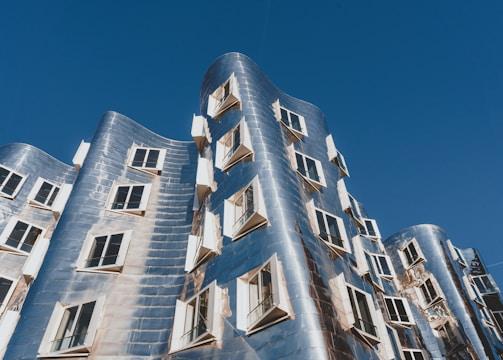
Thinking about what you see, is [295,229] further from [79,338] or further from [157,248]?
[79,338]

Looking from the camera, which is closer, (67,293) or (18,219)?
(67,293)

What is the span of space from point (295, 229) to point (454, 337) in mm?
20337

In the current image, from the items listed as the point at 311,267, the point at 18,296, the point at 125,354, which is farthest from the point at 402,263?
the point at 18,296

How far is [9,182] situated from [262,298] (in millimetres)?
19821

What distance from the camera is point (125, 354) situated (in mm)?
12820

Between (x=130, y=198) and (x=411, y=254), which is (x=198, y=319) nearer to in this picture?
(x=130, y=198)

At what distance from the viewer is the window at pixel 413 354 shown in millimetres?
21875

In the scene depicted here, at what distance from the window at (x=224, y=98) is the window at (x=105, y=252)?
334 inches

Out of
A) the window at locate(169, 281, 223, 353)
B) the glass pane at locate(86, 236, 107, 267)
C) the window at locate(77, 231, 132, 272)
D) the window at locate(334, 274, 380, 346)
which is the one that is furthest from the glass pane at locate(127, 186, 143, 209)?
the window at locate(334, 274, 380, 346)

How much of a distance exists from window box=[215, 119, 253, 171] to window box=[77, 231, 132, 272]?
5.65m

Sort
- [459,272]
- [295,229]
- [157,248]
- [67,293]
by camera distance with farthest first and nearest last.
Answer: [459,272], [157,248], [67,293], [295,229]

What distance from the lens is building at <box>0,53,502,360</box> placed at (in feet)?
37.9

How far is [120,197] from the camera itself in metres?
19.0

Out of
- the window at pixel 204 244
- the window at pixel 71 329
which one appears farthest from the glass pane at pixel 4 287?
the window at pixel 204 244
